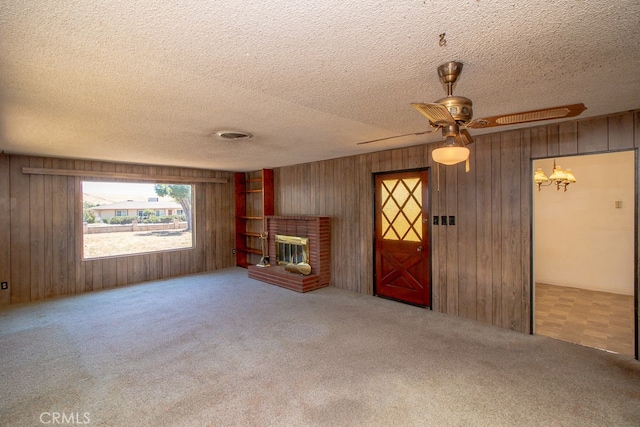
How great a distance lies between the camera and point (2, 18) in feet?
4.33

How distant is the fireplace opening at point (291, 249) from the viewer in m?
5.58

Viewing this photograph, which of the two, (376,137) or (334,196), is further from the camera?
(334,196)

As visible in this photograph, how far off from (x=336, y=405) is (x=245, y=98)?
2.45 meters

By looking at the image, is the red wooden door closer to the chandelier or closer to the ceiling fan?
the chandelier

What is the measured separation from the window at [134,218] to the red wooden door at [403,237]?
4.35m

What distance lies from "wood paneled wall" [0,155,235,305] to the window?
0.60ft

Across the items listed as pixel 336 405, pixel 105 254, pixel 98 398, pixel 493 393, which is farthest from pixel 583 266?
pixel 105 254

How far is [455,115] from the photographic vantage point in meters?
1.82

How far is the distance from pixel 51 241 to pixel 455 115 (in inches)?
247

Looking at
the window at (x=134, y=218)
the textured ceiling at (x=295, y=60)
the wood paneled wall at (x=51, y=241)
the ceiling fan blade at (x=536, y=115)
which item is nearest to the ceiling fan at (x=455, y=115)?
the ceiling fan blade at (x=536, y=115)

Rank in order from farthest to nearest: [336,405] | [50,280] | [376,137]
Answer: [50,280], [376,137], [336,405]

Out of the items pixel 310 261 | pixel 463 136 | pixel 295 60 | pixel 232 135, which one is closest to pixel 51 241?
pixel 232 135

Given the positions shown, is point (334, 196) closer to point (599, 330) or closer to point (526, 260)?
point (526, 260)

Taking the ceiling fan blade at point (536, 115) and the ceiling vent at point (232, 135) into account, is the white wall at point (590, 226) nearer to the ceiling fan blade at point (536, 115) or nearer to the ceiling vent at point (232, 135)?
the ceiling fan blade at point (536, 115)
